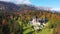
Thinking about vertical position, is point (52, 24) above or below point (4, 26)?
below

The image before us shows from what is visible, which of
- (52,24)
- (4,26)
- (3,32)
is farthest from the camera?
(52,24)

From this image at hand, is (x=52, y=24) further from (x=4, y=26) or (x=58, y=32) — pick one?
(x=4, y=26)

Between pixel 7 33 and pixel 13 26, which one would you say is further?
pixel 13 26

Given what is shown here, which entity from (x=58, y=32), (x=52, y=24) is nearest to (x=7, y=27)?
(x=58, y=32)

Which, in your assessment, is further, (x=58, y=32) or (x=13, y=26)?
(x=58, y=32)

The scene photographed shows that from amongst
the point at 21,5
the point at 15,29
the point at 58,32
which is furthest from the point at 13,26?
the point at 21,5

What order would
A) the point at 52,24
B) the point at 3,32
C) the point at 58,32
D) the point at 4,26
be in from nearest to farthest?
the point at 3,32, the point at 4,26, the point at 58,32, the point at 52,24

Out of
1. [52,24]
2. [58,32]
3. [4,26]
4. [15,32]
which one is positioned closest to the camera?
[4,26]

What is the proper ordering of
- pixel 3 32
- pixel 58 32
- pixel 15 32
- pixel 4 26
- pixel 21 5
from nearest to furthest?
pixel 3 32
pixel 4 26
pixel 15 32
pixel 58 32
pixel 21 5

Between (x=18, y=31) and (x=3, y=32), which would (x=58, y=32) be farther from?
(x=3, y=32)
